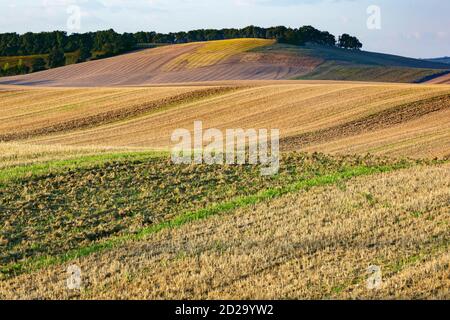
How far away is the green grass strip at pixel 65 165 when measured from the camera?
20842mm

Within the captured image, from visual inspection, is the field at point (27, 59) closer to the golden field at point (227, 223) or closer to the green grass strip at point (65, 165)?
the golden field at point (227, 223)

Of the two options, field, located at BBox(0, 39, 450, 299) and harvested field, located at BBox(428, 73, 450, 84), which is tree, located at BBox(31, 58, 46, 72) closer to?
harvested field, located at BBox(428, 73, 450, 84)

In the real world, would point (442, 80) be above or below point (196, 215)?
above

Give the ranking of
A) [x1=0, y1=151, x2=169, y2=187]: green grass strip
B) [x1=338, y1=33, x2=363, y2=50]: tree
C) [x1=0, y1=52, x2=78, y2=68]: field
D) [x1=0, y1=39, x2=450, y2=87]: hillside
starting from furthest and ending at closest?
[x1=338, y1=33, x2=363, y2=50]: tree → [x1=0, y1=52, x2=78, y2=68]: field → [x1=0, y1=39, x2=450, y2=87]: hillside → [x1=0, y1=151, x2=169, y2=187]: green grass strip

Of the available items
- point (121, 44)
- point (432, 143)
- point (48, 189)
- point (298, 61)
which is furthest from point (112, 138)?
point (121, 44)

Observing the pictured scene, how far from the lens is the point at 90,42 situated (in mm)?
116312

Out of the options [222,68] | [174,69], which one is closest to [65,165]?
[222,68]

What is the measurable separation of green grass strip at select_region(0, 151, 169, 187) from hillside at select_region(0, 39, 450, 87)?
50.8m

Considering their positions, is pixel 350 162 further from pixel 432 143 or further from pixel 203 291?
pixel 203 291

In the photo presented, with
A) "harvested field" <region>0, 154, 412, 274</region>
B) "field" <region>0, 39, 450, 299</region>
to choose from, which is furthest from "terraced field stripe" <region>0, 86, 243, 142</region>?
"harvested field" <region>0, 154, 412, 274</region>

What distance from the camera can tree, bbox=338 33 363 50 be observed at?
4673 inches

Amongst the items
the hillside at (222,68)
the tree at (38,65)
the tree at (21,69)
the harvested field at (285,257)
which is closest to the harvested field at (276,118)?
the harvested field at (285,257)

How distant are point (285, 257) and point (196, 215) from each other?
4455mm

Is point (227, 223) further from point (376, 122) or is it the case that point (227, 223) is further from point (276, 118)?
point (276, 118)
